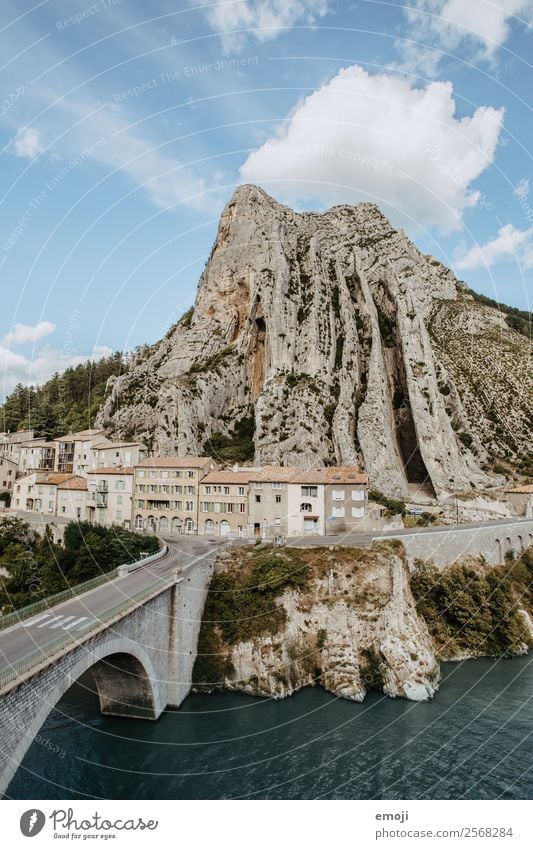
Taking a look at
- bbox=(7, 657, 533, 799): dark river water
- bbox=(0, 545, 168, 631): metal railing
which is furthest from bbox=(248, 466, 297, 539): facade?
bbox=(7, 657, 533, 799): dark river water

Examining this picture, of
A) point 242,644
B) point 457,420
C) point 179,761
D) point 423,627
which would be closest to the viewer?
point 179,761

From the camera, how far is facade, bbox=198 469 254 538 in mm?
46906

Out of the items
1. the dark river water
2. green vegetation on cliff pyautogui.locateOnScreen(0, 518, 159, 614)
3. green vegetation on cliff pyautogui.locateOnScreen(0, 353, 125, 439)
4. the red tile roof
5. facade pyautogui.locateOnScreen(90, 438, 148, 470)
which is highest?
green vegetation on cliff pyautogui.locateOnScreen(0, 353, 125, 439)

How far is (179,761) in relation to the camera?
21.7 meters

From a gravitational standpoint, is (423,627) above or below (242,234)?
below

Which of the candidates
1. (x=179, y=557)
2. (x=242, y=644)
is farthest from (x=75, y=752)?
(x=179, y=557)

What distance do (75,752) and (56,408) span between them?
74804mm

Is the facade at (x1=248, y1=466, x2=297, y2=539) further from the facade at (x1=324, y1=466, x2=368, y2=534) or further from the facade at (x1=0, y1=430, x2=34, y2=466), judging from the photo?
the facade at (x1=0, y1=430, x2=34, y2=466)

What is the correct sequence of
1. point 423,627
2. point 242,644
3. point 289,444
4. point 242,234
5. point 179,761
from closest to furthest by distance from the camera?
point 179,761
point 242,644
point 423,627
point 289,444
point 242,234

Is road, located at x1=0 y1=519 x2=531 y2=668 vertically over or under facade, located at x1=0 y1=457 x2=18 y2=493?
under

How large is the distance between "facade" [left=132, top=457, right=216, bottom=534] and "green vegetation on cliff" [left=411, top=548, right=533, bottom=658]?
21.9m

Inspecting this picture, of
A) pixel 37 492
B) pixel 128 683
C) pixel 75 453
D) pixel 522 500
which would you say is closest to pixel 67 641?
pixel 128 683

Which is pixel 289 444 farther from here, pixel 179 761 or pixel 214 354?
pixel 179 761

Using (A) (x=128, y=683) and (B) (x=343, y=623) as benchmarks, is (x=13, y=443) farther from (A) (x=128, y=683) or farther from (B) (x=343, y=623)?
(B) (x=343, y=623)
